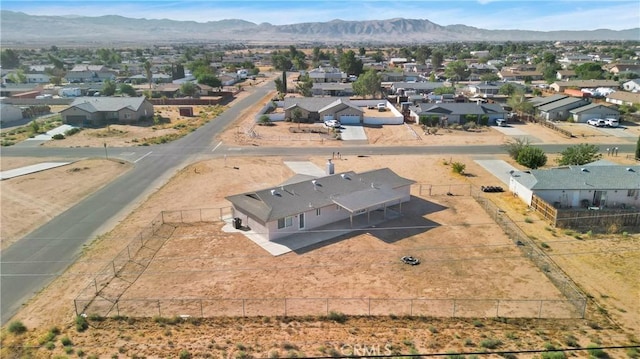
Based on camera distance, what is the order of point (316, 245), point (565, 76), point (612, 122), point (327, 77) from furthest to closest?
point (565, 76) → point (327, 77) → point (612, 122) → point (316, 245)

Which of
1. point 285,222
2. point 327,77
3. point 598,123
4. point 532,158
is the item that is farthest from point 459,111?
point 327,77

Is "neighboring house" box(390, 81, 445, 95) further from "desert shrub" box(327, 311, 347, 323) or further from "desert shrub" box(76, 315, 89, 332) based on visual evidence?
"desert shrub" box(76, 315, 89, 332)

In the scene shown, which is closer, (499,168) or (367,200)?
(367,200)

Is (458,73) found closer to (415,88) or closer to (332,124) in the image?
(415,88)

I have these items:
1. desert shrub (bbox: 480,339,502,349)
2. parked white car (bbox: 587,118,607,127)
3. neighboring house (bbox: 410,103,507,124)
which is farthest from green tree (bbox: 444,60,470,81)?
desert shrub (bbox: 480,339,502,349)

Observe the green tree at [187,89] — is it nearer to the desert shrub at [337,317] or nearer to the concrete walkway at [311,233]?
the concrete walkway at [311,233]

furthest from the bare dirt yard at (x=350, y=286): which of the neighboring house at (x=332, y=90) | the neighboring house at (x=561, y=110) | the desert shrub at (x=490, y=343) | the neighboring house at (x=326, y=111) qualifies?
the neighboring house at (x=332, y=90)
